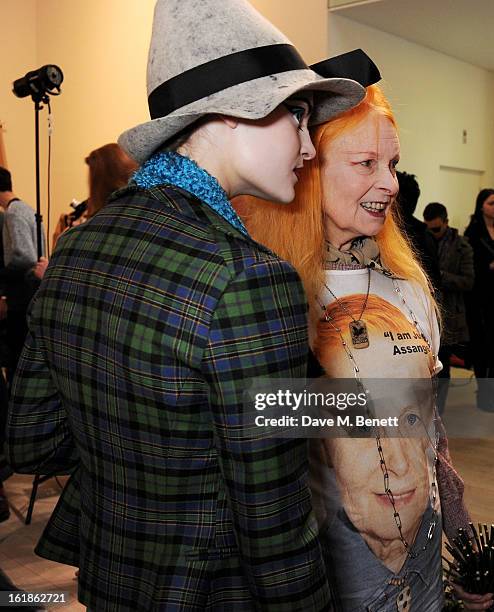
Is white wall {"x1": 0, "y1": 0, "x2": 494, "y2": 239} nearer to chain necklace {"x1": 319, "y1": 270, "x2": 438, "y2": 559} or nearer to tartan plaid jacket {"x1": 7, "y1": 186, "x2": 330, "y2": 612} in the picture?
chain necklace {"x1": 319, "y1": 270, "x2": 438, "y2": 559}

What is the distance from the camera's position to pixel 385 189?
41.3 inches

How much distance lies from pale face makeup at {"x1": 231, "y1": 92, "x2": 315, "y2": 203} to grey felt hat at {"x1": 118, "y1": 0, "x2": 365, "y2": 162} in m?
0.03

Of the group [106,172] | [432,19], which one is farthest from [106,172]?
[432,19]

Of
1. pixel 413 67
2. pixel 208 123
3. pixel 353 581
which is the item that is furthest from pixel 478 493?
pixel 413 67

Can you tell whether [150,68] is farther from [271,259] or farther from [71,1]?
[71,1]

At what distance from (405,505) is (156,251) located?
0.46 m

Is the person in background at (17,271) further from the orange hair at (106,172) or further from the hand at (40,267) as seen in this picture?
the orange hair at (106,172)

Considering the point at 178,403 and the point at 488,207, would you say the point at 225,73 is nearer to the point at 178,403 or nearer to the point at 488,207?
the point at 178,403

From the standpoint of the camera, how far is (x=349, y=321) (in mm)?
985

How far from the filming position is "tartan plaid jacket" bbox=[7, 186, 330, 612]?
675mm

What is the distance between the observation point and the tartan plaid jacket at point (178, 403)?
0.67 m

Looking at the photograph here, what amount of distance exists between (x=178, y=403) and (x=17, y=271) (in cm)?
288

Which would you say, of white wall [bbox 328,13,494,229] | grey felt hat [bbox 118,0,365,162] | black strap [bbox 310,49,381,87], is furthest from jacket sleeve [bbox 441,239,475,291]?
grey felt hat [bbox 118,0,365,162]

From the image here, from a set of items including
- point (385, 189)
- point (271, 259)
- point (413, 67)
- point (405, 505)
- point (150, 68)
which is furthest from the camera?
point (413, 67)
